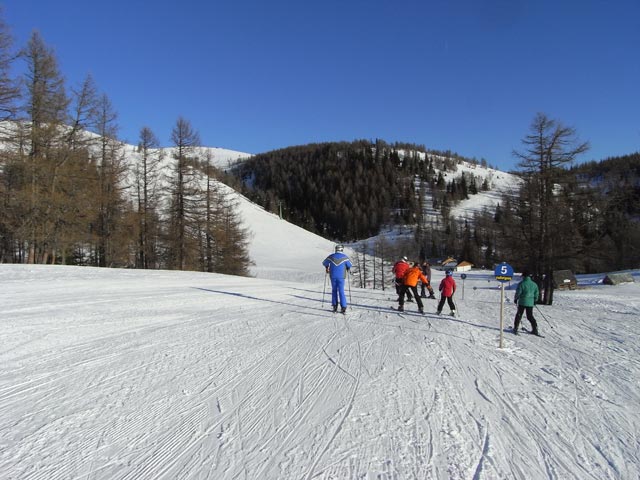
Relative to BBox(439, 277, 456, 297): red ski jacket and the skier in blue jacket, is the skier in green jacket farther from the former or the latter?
the skier in blue jacket

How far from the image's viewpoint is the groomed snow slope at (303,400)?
3322 mm

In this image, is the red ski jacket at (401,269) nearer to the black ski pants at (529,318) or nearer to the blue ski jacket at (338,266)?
the blue ski jacket at (338,266)

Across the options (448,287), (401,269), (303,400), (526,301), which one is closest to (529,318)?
(526,301)

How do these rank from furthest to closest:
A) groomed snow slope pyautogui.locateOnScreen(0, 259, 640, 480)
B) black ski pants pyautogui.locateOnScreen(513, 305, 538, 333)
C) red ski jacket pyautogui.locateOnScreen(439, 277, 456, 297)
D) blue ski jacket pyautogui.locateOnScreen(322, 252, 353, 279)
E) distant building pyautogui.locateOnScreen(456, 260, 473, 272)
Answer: distant building pyautogui.locateOnScreen(456, 260, 473, 272), red ski jacket pyautogui.locateOnScreen(439, 277, 456, 297), blue ski jacket pyautogui.locateOnScreen(322, 252, 353, 279), black ski pants pyautogui.locateOnScreen(513, 305, 538, 333), groomed snow slope pyautogui.locateOnScreen(0, 259, 640, 480)

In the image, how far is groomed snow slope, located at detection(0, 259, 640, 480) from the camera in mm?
3322

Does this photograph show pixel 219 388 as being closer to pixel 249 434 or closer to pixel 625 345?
pixel 249 434

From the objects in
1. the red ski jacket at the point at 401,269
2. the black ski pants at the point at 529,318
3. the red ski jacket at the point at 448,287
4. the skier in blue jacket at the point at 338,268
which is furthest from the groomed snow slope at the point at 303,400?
the red ski jacket at the point at 401,269

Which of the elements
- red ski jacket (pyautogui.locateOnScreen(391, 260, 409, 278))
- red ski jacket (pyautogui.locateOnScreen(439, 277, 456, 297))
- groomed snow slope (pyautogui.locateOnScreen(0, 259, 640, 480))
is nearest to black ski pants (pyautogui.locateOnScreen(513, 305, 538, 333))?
groomed snow slope (pyautogui.locateOnScreen(0, 259, 640, 480))

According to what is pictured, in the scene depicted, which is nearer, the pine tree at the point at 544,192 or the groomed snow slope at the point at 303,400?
the groomed snow slope at the point at 303,400

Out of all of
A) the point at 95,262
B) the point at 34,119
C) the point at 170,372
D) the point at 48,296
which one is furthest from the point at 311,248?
the point at 170,372

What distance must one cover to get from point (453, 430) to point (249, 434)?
Answer: 228cm

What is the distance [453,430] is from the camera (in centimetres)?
395

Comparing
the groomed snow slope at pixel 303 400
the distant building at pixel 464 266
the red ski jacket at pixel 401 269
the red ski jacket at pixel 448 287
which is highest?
the red ski jacket at pixel 401 269

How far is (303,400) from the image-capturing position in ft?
15.0
